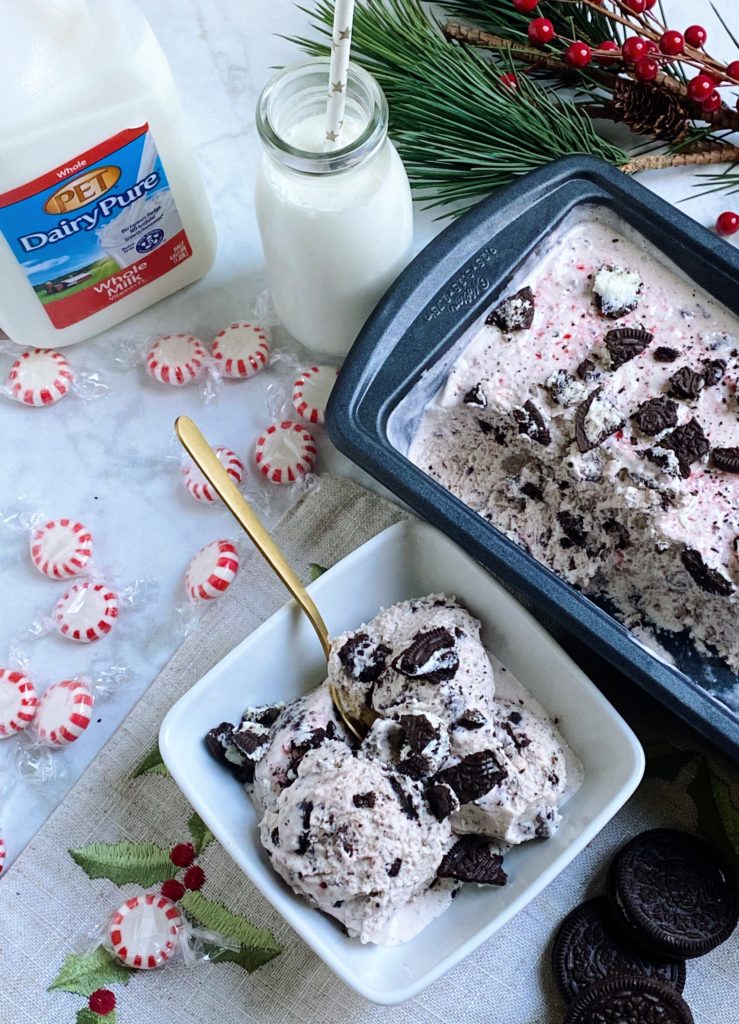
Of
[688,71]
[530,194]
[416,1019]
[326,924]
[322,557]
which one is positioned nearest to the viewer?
[326,924]

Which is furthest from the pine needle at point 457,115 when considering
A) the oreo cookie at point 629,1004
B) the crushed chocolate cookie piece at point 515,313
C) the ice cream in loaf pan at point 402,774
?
the oreo cookie at point 629,1004

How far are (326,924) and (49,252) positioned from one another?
3.18ft

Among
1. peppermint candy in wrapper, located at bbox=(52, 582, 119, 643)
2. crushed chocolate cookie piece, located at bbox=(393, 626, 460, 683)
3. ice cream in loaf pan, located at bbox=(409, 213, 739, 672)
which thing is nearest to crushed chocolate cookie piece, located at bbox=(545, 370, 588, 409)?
ice cream in loaf pan, located at bbox=(409, 213, 739, 672)

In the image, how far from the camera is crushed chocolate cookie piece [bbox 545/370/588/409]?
5.12ft

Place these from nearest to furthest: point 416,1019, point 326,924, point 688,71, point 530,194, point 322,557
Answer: point 326,924, point 416,1019, point 530,194, point 322,557, point 688,71

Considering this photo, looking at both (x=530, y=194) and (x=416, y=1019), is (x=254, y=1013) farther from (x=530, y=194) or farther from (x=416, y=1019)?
(x=530, y=194)

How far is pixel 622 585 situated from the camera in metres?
1.64

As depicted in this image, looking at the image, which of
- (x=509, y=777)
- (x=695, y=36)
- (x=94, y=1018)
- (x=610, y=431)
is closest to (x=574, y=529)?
(x=610, y=431)

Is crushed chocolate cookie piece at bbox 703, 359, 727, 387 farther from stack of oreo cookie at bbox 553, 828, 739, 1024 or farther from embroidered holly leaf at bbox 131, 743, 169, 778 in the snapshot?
embroidered holly leaf at bbox 131, 743, 169, 778

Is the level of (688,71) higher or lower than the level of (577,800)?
higher

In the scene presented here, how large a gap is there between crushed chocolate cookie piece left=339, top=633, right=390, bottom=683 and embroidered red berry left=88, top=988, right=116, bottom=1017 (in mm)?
529

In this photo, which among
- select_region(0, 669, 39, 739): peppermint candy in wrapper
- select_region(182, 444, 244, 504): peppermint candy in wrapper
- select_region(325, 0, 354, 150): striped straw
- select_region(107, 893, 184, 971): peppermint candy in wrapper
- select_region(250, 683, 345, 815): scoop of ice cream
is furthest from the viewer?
select_region(182, 444, 244, 504): peppermint candy in wrapper

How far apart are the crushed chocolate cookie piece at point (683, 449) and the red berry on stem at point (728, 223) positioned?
481mm

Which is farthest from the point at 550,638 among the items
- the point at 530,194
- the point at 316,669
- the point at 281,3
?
the point at 281,3
